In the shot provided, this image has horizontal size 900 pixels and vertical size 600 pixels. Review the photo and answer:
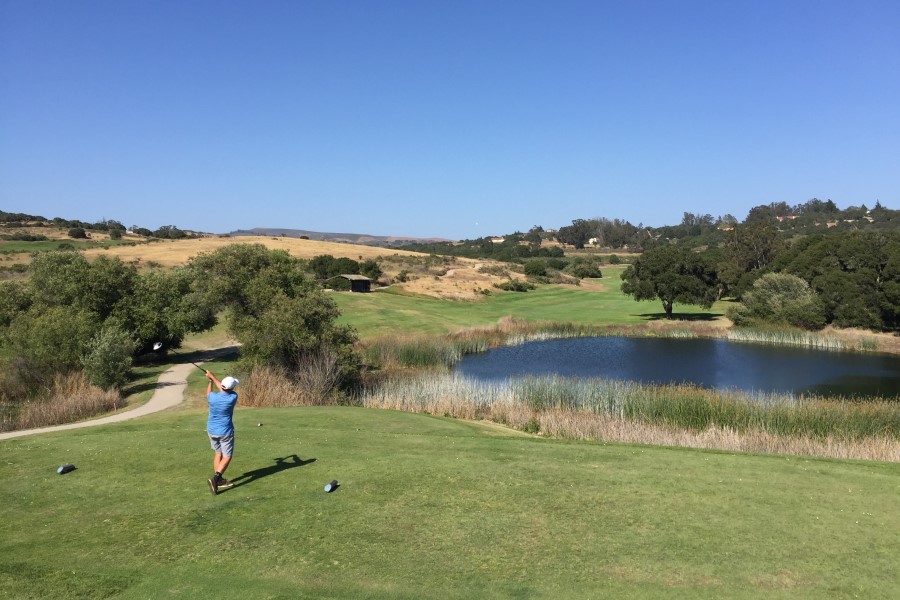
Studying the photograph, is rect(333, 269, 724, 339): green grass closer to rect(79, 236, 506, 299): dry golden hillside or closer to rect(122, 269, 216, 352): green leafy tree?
rect(79, 236, 506, 299): dry golden hillside

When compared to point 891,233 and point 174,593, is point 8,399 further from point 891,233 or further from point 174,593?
point 891,233

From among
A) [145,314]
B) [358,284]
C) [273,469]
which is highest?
[358,284]

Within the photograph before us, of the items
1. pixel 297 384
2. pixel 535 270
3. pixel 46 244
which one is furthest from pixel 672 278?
pixel 46 244

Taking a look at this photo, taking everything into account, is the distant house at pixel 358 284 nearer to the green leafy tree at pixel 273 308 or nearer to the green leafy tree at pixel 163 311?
the green leafy tree at pixel 273 308

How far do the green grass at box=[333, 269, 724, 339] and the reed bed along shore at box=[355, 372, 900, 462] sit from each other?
732 inches

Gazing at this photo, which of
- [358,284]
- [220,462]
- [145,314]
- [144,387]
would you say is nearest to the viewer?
[220,462]

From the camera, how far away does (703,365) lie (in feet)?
121

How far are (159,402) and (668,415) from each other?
1759 cm

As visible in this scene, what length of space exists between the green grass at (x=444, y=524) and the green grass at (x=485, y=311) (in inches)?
1194

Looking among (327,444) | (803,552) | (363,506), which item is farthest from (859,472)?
(327,444)

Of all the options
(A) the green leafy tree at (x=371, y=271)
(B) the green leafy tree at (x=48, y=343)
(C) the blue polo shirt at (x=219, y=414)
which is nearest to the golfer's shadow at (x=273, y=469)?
(C) the blue polo shirt at (x=219, y=414)

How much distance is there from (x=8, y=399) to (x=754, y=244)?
265 feet

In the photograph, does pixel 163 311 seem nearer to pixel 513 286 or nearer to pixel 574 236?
pixel 513 286

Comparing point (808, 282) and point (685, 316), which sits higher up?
point (808, 282)
